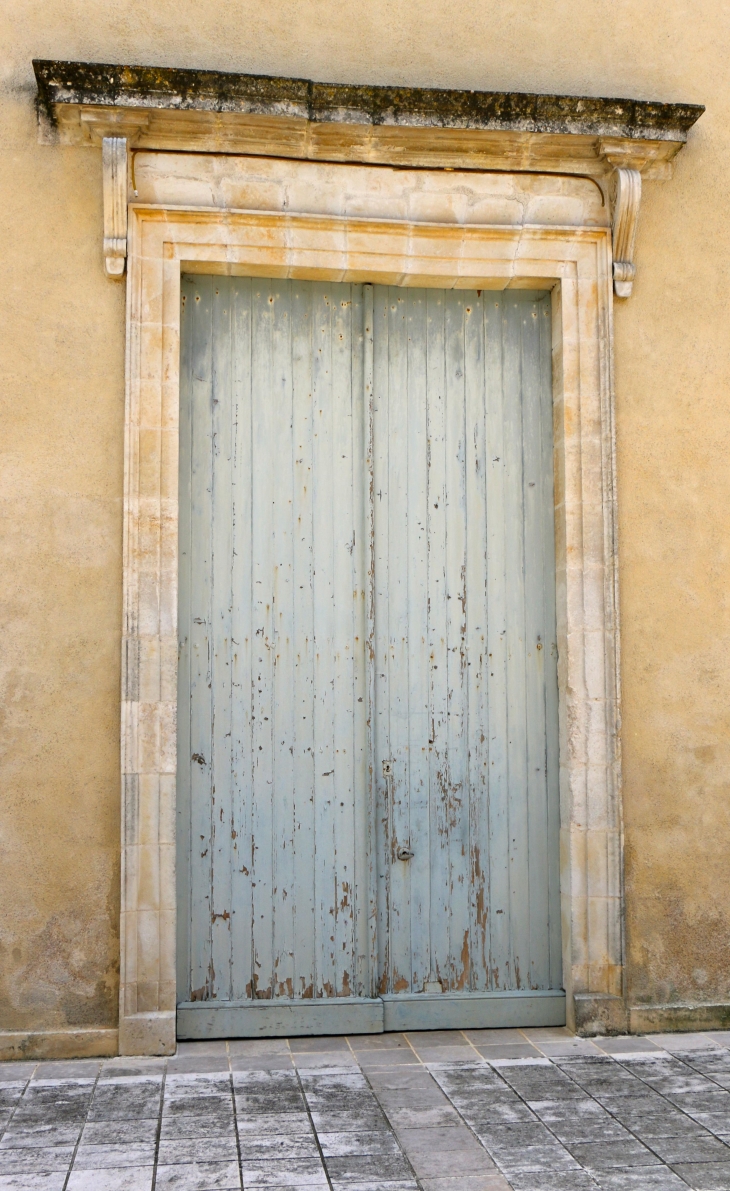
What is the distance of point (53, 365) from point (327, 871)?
228cm

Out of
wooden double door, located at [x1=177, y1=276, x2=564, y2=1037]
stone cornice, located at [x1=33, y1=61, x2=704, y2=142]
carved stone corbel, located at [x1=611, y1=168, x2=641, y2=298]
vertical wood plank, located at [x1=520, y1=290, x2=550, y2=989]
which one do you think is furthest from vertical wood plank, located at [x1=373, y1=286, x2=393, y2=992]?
carved stone corbel, located at [x1=611, y1=168, x2=641, y2=298]

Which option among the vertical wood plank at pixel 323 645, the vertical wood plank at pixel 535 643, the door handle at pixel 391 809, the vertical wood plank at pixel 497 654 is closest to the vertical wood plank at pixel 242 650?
the vertical wood plank at pixel 323 645

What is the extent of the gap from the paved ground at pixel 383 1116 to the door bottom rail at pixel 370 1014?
0.23ft

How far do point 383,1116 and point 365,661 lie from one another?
175 cm

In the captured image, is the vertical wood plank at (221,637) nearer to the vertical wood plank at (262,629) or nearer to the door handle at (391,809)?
the vertical wood plank at (262,629)

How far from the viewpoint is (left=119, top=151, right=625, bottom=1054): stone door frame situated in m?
4.23

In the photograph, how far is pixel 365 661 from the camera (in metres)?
4.60

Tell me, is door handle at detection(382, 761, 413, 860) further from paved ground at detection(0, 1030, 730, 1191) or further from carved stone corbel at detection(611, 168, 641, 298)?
carved stone corbel at detection(611, 168, 641, 298)

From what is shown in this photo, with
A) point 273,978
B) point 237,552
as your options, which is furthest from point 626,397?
point 273,978

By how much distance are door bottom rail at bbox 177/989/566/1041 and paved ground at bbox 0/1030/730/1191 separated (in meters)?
0.07

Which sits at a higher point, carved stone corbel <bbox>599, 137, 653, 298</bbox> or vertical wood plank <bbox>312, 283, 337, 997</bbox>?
carved stone corbel <bbox>599, 137, 653, 298</bbox>

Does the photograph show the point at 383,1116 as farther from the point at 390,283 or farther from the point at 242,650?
the point at 390,283

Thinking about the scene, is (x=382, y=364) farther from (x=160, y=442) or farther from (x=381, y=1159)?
(x=381, y=1159)

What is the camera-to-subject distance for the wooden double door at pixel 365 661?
4.47 meters
